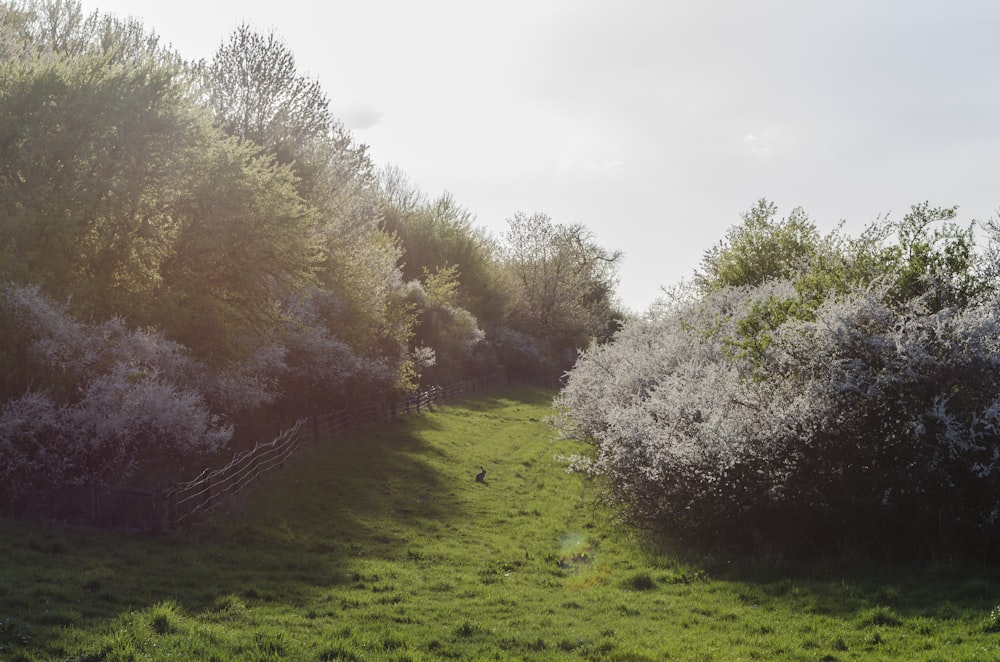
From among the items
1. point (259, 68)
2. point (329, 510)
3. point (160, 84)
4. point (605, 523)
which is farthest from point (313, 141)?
point (605, 523)

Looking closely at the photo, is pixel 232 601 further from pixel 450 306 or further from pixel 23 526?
pixel 450 306

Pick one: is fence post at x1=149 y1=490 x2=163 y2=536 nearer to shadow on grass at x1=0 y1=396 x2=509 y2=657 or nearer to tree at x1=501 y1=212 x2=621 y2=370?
shadow on grass at x1=0 y1=396 x2=509 y2=657

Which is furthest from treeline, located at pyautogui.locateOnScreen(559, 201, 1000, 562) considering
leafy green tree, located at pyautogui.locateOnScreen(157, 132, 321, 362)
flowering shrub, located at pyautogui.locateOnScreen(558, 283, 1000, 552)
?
leafy green tree, located at pyautogui.locateOnScreen(157, 132, 321, 362)

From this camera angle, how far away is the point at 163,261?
84.8ft

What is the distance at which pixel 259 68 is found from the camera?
41375mm

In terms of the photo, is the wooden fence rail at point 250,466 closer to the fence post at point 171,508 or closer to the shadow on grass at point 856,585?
the fence post at point 171,508

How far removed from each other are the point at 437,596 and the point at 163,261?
17.5m

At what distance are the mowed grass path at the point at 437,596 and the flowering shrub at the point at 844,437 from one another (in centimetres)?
120

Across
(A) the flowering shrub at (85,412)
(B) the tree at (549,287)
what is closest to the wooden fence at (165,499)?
(A) the flowering shrub at (85,412)

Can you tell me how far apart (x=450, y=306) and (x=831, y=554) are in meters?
44.7

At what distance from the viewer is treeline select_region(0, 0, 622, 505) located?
61.2ft

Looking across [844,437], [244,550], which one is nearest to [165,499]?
[244,550]

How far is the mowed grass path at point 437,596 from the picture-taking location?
33.8ft

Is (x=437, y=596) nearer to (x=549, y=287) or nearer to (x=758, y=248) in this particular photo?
(x=758, y=248)
